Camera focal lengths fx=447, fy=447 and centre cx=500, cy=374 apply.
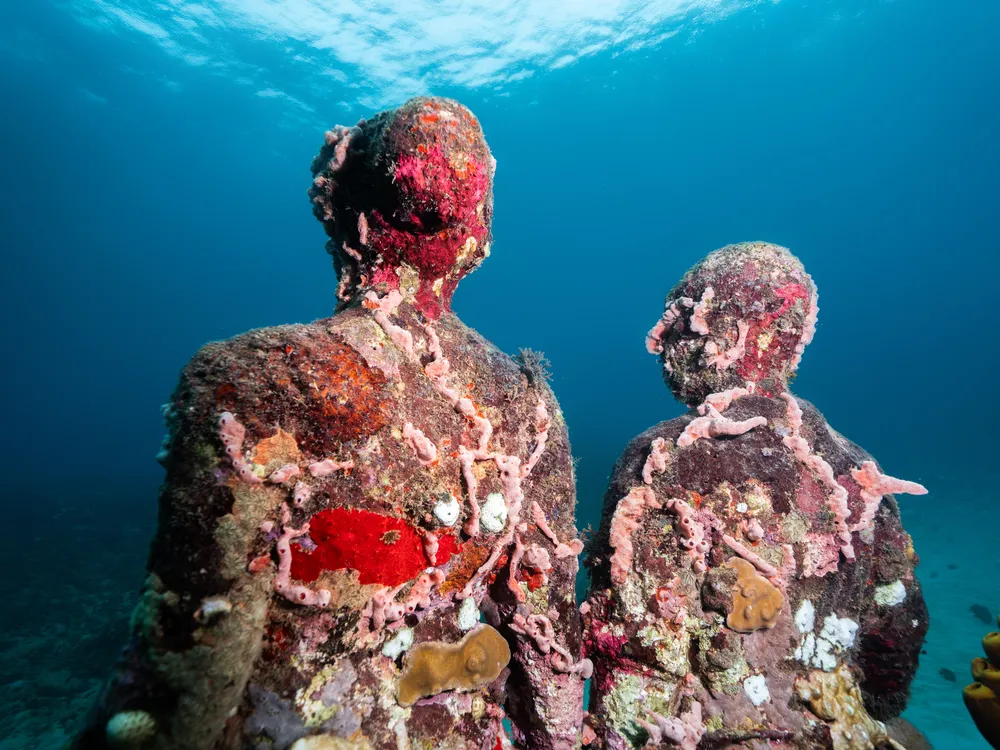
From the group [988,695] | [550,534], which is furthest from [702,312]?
[988,695]

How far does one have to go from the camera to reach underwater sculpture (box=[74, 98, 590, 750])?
2139mm

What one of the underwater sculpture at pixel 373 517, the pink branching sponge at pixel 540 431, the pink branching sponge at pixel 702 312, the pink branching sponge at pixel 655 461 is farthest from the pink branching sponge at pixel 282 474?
the pink branching sponge at pixel 702 312

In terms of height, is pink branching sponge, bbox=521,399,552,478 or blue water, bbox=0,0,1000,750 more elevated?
blue water, bbox=0,0,1000,750

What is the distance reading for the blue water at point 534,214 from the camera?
20.9 m

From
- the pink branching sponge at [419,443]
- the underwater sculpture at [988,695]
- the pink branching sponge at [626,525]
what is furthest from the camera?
the pink branching sponge at [626,525]

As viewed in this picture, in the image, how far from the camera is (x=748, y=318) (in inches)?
166

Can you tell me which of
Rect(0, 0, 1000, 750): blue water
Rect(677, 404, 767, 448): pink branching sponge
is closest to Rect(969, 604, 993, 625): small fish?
Rect(0, 0, 1000, 750): blue water

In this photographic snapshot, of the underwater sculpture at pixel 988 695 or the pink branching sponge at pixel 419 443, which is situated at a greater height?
the pink branching sponge at pixel 419 443

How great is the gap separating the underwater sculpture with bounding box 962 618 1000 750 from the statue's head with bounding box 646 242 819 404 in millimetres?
2450

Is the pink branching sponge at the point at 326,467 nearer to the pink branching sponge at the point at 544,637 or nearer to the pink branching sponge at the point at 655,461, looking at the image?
the pink branching sponge at the point at 544,637

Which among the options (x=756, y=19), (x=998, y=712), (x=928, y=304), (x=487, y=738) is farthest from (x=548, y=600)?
(x=928, y=304)

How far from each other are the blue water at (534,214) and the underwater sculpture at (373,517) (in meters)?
1.37

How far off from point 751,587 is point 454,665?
90.0 inches

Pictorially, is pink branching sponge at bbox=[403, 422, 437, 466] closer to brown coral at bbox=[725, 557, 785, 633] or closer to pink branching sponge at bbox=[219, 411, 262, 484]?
pink branching sponge at bbox=[219, 411, 262, 484]
